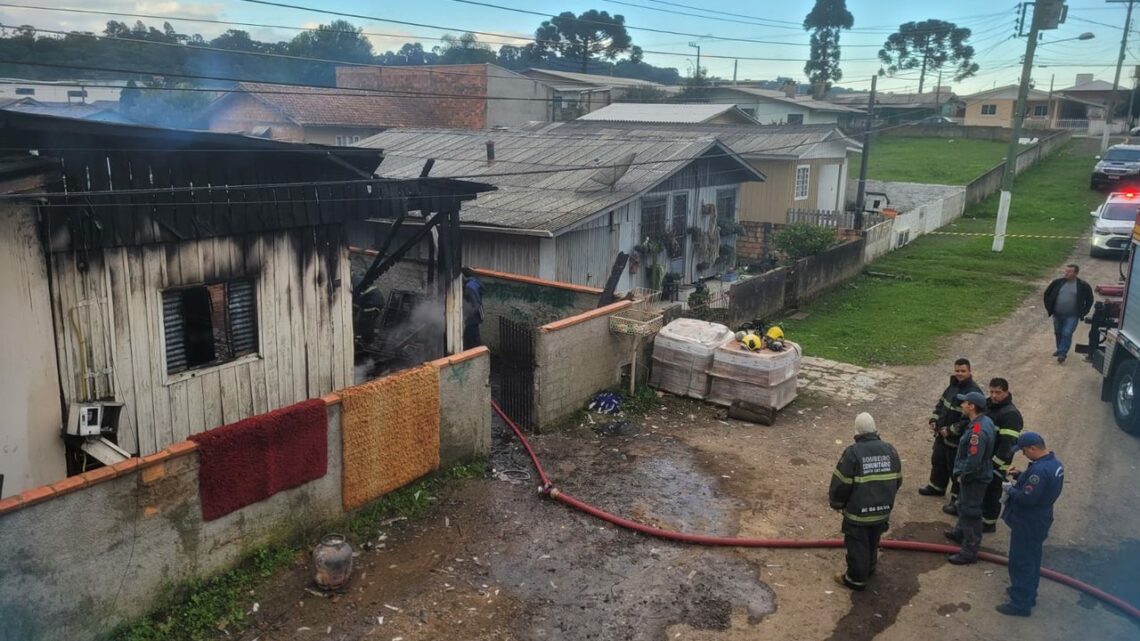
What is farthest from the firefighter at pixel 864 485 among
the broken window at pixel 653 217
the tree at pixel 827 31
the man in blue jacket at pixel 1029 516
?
the tree at pixel 827 31

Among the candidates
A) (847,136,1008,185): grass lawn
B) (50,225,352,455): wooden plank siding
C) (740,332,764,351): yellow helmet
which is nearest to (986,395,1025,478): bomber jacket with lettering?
(740,332,764,351): yellow helmet

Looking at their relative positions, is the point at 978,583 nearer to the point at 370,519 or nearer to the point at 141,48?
the point at 370,519

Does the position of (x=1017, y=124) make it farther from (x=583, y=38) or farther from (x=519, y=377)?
(x=583, y=38)

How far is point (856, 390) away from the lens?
42.4 feet

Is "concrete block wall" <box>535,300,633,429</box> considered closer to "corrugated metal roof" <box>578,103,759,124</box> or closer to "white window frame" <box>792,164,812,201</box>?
"white window frame" <box>792,164,812,201</box>

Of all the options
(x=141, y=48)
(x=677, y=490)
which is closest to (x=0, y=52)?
(x=141, y=48)

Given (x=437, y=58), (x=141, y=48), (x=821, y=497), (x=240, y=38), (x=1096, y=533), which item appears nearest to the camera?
(x=1096, y=533)

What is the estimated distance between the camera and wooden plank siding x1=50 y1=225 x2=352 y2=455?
7.29m

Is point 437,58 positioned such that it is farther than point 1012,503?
Yes

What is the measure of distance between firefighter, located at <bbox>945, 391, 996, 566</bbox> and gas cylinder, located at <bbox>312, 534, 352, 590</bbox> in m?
5.67

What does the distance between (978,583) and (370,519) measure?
5.90 metres

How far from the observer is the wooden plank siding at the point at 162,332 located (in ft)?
23.9

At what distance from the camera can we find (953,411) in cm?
865

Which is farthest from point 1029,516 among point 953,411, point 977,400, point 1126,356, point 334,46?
point 334,46
